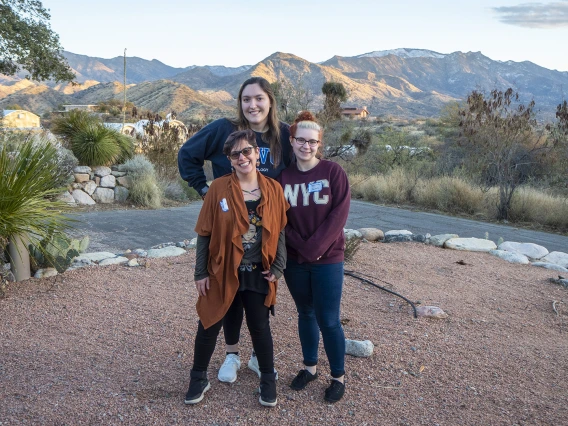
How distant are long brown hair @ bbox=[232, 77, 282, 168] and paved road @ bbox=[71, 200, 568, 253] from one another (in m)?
4.37

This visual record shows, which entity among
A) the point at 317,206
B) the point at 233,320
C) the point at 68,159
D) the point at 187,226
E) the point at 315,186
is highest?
the point at 315,186

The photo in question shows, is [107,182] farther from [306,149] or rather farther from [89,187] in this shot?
[306,149]

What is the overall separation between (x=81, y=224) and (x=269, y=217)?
6.41 metres

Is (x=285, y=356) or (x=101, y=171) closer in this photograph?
(x=285, y=356)

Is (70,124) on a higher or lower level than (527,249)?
higher

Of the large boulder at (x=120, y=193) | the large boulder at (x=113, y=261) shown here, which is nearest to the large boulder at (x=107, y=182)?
the large boulder at (x=120, y=193)

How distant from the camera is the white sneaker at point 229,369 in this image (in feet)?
11.4

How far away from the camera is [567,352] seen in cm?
430

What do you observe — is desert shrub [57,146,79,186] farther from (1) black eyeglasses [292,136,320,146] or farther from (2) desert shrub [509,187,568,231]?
(2) desert shrub [509,187,568,231]

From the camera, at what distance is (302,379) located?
3451 millimetres

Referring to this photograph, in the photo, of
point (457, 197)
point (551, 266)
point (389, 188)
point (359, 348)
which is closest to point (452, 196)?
point (457, 197)

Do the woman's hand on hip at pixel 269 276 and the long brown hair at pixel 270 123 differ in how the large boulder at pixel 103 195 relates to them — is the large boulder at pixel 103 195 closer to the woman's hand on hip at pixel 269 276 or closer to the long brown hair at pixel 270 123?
the long brown hair at pixel 270 123

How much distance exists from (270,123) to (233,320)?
1.19 metres

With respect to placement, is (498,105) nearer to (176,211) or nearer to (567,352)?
(176,211)
